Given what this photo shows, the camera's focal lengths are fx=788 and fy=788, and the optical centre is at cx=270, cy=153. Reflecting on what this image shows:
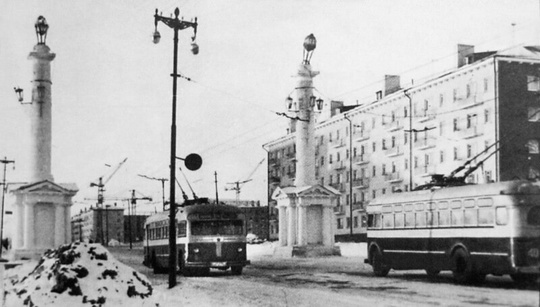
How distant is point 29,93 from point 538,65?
29.4 m

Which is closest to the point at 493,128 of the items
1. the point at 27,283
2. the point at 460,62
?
the point at 460,62

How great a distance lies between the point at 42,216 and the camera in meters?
36.7

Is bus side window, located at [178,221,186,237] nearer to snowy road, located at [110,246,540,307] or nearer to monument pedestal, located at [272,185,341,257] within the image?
snowy road, located at [110,246,540,307]

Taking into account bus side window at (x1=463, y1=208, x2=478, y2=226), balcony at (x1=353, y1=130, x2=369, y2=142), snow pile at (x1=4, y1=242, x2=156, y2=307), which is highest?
balcony at (x1=353, y1=130, x2=369, y2=142)

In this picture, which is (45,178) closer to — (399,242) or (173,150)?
(173,150)

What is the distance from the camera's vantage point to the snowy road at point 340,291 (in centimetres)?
1295

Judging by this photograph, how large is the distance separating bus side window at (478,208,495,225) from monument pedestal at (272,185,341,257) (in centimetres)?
2484

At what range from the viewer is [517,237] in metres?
14.3

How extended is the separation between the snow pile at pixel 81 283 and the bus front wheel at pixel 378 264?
6.45 meters

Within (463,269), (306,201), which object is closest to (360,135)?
(306,201)

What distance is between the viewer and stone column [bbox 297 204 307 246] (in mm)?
41750

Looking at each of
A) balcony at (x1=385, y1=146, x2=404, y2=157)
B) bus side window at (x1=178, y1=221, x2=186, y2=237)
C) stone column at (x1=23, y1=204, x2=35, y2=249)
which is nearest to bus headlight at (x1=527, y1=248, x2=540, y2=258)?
bus side window at (x1=178, y1=221, x2=186, y2=237)

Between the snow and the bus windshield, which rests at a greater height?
the bus windshield

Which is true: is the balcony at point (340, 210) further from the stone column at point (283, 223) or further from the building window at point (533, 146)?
the building window at point (533, 146)
